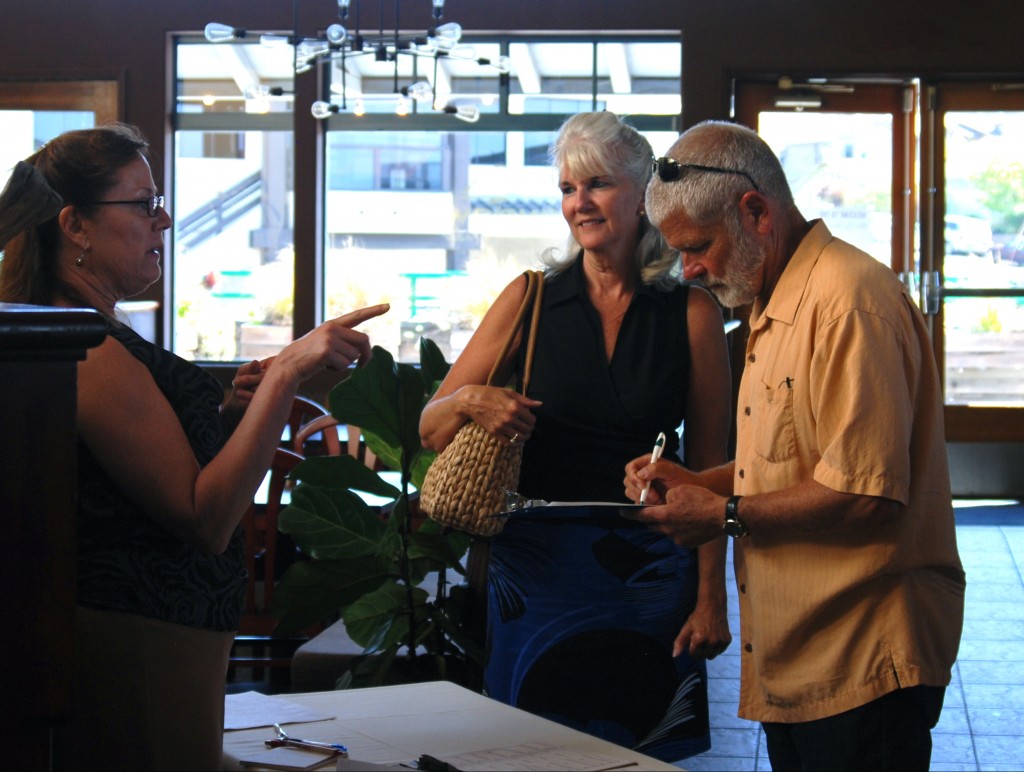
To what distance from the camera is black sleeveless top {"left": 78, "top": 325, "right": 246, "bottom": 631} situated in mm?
1238

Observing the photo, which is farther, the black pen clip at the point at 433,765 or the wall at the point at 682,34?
the wall at the point at 682,34

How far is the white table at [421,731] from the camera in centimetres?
131

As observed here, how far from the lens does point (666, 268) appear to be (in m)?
2.20

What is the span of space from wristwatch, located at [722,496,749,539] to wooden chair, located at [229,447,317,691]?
7.05 feet

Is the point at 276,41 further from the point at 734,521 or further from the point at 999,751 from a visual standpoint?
the point at 734,521

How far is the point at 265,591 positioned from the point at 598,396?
6.96ft

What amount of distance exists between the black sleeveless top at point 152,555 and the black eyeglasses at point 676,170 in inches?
29.4

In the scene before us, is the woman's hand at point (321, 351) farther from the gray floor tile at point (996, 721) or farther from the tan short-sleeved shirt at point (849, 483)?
the gray floor tile at point (996, 721)

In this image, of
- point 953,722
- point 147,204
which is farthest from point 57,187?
point 953,722

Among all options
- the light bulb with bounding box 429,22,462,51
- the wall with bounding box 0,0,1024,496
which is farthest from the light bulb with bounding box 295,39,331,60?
the wall with bounding box 0,0,1024,496

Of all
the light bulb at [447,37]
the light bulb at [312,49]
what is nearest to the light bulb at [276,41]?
the light bulb at [312,49]

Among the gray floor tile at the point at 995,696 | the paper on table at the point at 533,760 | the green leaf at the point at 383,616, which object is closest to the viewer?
the paper on table at the point at 533,760

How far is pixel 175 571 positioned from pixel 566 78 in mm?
7848

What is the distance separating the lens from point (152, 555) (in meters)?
1.30
